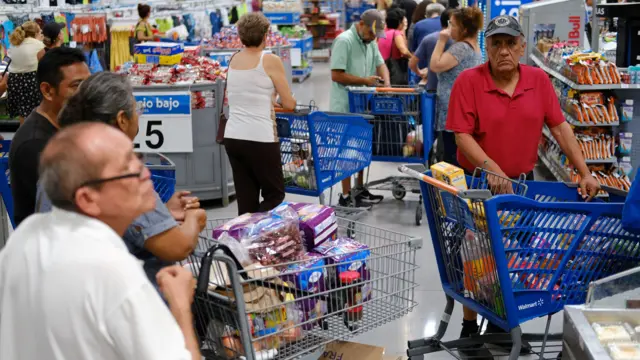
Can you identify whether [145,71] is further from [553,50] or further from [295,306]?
[295,306]

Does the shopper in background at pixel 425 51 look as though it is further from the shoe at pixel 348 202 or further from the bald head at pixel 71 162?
Answer: the bald head at pixel 71 162

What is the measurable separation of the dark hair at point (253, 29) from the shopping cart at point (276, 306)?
2.58 meters

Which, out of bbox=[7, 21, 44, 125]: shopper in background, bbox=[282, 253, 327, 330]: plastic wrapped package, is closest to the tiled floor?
bbox=[282, 253, 327, 330]: plastic wrapped package

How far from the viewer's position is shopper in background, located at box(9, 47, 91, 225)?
3240mm

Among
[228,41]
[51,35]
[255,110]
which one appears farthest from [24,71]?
[255,110]

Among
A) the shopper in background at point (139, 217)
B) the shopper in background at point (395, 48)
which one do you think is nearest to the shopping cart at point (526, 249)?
the shopper in background at point (139, 217)

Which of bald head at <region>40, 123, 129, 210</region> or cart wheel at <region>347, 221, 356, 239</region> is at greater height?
bald head at <region>40, 123, 129, 210</region>

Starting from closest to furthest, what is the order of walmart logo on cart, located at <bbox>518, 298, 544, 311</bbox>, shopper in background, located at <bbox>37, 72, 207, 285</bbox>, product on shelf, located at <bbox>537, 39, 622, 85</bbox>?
shopper in background, located at <bbox>37, 72, 207, 285</bbox>, walmart logo on cart, located at <bbox>518, 298, 544, 311</bbox>, product on shelf, located at <bbox>537, 39, 622, 85</bbox>

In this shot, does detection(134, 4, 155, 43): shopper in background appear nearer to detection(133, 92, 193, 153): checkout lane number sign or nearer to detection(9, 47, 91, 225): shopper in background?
detection(133, 92, 193, 153): checkout lane number sign

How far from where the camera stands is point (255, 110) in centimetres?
564

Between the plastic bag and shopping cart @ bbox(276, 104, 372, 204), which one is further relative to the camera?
shopping cart @ bbox(276, 104, 372, 204)

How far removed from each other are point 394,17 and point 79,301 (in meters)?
8.90

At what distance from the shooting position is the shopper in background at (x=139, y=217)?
2756 mm

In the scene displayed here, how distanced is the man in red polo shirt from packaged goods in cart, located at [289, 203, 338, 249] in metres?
1.03
